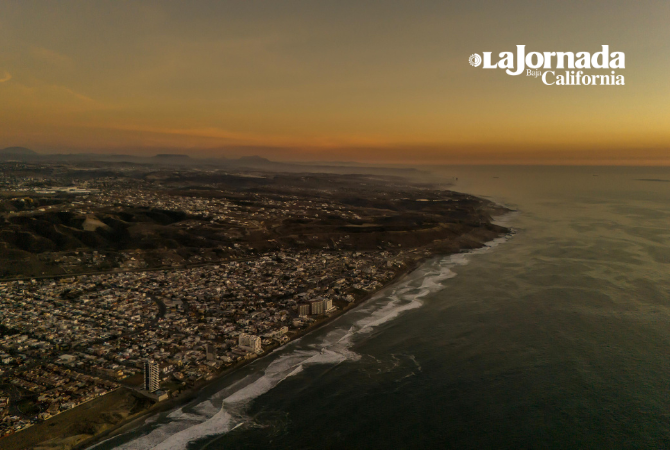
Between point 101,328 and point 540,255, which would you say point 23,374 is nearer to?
point 101,328

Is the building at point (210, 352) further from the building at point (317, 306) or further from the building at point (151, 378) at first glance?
the building at point (317, 306)

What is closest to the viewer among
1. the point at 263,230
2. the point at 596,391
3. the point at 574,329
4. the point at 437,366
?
the point at 596,391

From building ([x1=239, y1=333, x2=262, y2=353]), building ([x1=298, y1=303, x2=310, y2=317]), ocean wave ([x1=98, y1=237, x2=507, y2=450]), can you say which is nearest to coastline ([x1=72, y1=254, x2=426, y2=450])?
building ([x1=239, y1=333, x2=262, y2=353])

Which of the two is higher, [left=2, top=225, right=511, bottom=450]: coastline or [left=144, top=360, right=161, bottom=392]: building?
[left=144, top=360, right=161, bottom=392]: building

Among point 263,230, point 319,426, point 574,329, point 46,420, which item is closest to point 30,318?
point 46,420

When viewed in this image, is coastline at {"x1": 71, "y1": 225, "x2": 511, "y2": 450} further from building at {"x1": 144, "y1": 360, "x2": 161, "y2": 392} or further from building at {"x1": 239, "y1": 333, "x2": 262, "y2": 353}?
building at {"x1": 144, "y1": 360, "x2": 161, "y2": 392}

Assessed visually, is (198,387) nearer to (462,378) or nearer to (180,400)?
(180,400)
